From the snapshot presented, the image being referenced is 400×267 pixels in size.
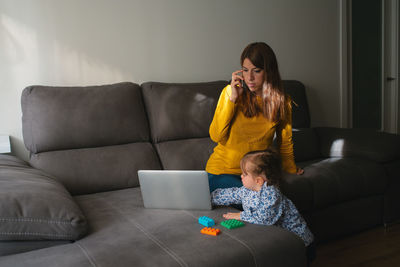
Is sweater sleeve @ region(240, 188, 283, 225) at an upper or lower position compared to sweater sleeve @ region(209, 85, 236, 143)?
lower

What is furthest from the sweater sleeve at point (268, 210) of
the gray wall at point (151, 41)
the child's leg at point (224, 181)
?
the gray wall at point (151, 41)

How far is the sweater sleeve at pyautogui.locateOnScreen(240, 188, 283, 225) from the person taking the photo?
4.75ft

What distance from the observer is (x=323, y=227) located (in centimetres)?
220

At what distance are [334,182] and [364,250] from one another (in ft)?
1.34

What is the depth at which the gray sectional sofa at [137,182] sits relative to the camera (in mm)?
1264

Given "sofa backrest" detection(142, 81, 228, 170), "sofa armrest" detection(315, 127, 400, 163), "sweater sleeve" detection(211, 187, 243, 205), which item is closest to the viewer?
"sweater sleeve" detection(211, 187, 243, 205)

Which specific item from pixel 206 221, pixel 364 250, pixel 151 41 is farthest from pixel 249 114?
pixel 151 41

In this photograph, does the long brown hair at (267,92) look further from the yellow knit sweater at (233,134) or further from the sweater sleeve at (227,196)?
the sweater sleeve at (227,196)

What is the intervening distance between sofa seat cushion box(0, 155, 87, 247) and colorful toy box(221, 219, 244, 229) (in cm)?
50

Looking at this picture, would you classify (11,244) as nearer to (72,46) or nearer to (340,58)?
(72,46)

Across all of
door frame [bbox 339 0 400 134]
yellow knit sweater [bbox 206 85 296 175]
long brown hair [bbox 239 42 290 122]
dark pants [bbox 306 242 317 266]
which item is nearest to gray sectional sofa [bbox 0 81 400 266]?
dark pants [bbox 306 242 317 266]

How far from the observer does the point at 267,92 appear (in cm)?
189

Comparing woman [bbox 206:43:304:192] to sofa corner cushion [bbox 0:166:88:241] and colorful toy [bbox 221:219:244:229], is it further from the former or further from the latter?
sofa corner cushion [bbox 0:166:88:241]

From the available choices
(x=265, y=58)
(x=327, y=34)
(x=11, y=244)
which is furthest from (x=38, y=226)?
(x=327, y=34)
